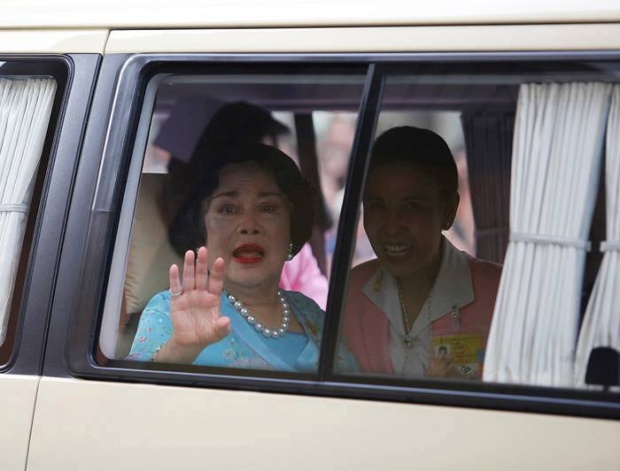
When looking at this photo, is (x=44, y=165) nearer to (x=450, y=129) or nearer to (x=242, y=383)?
(x=242, y=383)

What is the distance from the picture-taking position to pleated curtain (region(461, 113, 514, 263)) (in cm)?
290

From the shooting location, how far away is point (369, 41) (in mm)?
2848

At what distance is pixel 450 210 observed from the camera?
3.37 m

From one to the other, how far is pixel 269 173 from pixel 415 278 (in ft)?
1.76

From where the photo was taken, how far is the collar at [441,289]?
9.96 feet

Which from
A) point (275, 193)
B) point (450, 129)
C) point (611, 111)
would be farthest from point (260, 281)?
point (611, 111)

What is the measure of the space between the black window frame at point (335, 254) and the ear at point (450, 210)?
1.95 feet

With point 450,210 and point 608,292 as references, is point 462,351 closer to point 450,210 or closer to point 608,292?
point 608,292

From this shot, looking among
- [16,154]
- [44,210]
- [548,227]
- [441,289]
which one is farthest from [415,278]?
[16,154]

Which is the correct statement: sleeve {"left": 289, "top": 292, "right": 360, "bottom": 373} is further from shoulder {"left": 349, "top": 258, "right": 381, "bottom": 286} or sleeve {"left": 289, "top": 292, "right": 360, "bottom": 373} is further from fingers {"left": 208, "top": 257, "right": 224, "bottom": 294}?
fingers {"left": 208, "top": 257, "right": 224, "bottom": 294}

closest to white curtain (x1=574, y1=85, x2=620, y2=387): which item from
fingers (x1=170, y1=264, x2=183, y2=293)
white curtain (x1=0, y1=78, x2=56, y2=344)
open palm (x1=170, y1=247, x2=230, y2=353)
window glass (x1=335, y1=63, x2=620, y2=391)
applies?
window glass (x1=335, y1=63, x2=620, y2=391)

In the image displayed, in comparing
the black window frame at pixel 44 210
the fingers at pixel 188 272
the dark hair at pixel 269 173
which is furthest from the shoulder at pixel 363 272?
the black window frame at pixel 44 210

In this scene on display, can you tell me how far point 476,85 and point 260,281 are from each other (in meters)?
0.88

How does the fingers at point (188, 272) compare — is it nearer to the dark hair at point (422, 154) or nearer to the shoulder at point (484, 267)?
the dark hair at point (422, 154)
